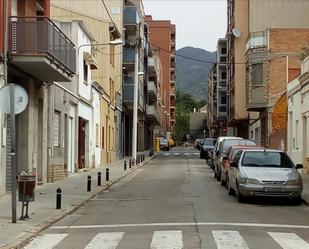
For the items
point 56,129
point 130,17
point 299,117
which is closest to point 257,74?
point 299,117

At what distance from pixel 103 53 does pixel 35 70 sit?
22243 mm

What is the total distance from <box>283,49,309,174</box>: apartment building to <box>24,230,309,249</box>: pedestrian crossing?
18046mm

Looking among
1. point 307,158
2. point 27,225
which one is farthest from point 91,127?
point 27,225

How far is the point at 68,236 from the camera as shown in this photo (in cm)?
1202

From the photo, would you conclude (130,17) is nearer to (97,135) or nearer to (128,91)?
(128,91)

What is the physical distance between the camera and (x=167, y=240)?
11.2 m

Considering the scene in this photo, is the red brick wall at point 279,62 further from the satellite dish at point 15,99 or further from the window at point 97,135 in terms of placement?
the satellite dish at point 15,99

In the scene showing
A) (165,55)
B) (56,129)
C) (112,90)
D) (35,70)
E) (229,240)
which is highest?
(165,55)

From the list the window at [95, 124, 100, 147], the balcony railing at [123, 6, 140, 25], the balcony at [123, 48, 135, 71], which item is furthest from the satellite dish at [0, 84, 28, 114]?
the balcony railing at [123, 6, 140, 25]

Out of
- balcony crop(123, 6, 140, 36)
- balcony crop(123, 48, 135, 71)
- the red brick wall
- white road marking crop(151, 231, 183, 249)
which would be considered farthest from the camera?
balcony crop(123, 48, 135, 71)

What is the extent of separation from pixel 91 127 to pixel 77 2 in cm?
1007

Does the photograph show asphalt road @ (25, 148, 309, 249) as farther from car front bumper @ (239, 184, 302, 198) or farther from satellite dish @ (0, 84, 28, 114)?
satellite dish @ (0, 84, 28, 114)

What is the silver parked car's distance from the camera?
1791 centimetres

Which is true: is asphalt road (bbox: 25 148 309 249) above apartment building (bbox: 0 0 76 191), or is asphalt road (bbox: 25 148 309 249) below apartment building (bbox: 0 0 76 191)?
below
